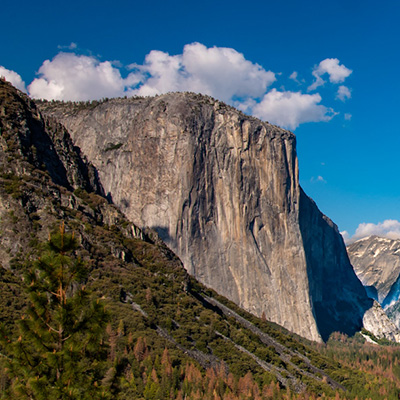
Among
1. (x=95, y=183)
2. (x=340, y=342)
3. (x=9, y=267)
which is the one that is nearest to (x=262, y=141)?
(x=95, y=183)

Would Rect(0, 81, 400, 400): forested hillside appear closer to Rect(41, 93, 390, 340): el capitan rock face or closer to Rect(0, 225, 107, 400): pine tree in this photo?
Rect(0, 225, 107, 400): pine tree

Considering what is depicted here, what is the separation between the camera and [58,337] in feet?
65.2

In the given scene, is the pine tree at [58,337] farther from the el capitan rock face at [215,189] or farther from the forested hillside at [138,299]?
the el capitan rock face at [215,189]

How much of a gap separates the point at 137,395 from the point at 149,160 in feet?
338

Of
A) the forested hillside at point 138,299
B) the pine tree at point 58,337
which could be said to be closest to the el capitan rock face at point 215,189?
the forested hillside at point 138,299

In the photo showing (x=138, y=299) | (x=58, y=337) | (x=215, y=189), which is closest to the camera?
(x=58, y=337)

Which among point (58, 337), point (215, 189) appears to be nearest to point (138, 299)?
point (58, 337)

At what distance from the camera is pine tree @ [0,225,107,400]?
19.1 m

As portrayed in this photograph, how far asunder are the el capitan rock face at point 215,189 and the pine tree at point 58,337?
12250cm

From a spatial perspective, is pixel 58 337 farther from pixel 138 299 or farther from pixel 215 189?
pixel 215 189

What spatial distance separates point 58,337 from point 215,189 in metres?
133

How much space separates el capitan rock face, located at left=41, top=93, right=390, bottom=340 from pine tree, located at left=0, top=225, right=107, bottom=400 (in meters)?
122

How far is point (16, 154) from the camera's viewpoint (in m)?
90.5

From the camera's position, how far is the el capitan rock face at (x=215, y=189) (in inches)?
5782
